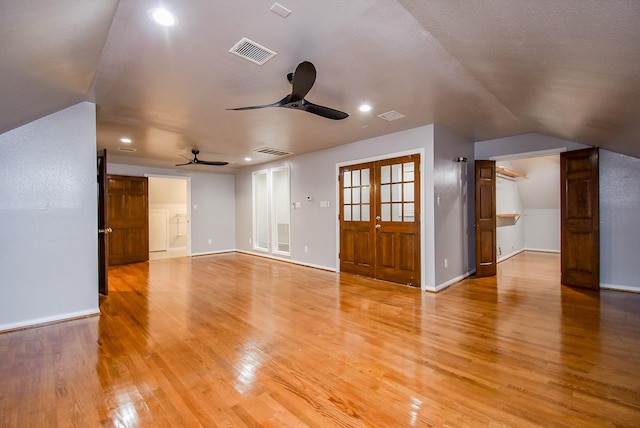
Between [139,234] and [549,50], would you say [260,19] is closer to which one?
[549,50]

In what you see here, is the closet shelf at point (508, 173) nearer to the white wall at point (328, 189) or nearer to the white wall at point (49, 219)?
the white wall at point (328, 189)

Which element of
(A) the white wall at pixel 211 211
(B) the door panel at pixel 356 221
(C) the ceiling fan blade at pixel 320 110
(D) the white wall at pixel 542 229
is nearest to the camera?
(C) the ceiling fan blade at pixel 320 110

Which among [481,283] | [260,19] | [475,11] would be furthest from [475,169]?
[260,19]

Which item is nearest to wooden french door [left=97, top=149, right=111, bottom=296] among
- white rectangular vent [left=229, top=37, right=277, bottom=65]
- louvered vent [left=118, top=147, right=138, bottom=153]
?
louvered vent [left=118, top=147, right=138, bottom=153]

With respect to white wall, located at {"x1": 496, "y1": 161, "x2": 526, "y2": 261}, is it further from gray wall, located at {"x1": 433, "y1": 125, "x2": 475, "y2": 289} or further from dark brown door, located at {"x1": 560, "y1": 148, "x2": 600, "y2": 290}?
dark brown door, located at {"x1": 560, "y1": 148, "x2": 600, "y2": 290}

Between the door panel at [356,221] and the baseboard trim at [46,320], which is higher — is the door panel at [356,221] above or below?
above

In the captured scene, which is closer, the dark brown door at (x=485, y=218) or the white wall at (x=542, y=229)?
the dark brown door at (x=485, y=218)

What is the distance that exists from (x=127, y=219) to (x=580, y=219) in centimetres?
916

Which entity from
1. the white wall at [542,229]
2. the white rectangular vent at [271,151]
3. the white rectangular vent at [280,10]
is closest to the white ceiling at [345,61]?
the white rectangular vent at [280,10]

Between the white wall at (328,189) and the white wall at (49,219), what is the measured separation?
3740 mm

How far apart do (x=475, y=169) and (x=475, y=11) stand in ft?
13.5

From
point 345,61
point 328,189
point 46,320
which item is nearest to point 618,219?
point 328,189

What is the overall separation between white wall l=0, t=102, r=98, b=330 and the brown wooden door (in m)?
3.93

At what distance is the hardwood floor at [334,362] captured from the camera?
5.64 feet
